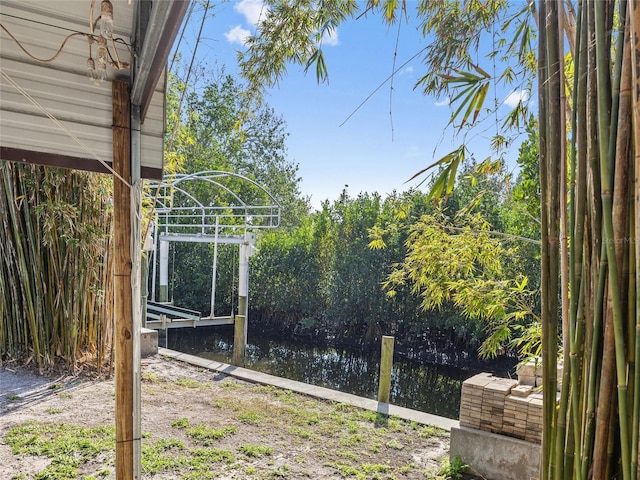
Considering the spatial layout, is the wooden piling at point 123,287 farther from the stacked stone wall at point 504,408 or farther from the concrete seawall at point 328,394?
the concrete seawall at point 328,394

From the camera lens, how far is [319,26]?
2574 mm

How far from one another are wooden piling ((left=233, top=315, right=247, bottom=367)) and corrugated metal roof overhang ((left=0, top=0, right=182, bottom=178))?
178 inches

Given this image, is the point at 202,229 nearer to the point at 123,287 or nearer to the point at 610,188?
the point at 123,287

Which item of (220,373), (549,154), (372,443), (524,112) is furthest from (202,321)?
(549,154)

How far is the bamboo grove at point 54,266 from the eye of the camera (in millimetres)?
4188

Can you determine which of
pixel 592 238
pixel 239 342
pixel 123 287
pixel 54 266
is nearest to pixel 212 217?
pixel 239 342

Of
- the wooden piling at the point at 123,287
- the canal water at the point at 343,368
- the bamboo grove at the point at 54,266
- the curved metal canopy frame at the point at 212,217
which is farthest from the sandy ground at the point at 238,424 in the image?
the canal water at the point at 343,368

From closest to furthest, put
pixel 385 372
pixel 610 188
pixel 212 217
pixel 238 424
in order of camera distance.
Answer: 1. pixel 610 188
2. pixel 238 424
3. pixel 385 372
4. pixel 212 217

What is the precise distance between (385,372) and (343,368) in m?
4.24

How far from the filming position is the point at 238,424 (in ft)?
11.9

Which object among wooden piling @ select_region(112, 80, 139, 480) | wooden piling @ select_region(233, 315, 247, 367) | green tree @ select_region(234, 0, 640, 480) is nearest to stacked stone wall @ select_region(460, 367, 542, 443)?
green tree @ select_region(234, 0, 640, 480)

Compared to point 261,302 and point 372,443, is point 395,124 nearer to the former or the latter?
point 372,443

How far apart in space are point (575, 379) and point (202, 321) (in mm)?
6539

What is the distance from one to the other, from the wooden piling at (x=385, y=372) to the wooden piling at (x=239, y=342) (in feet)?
8.08
